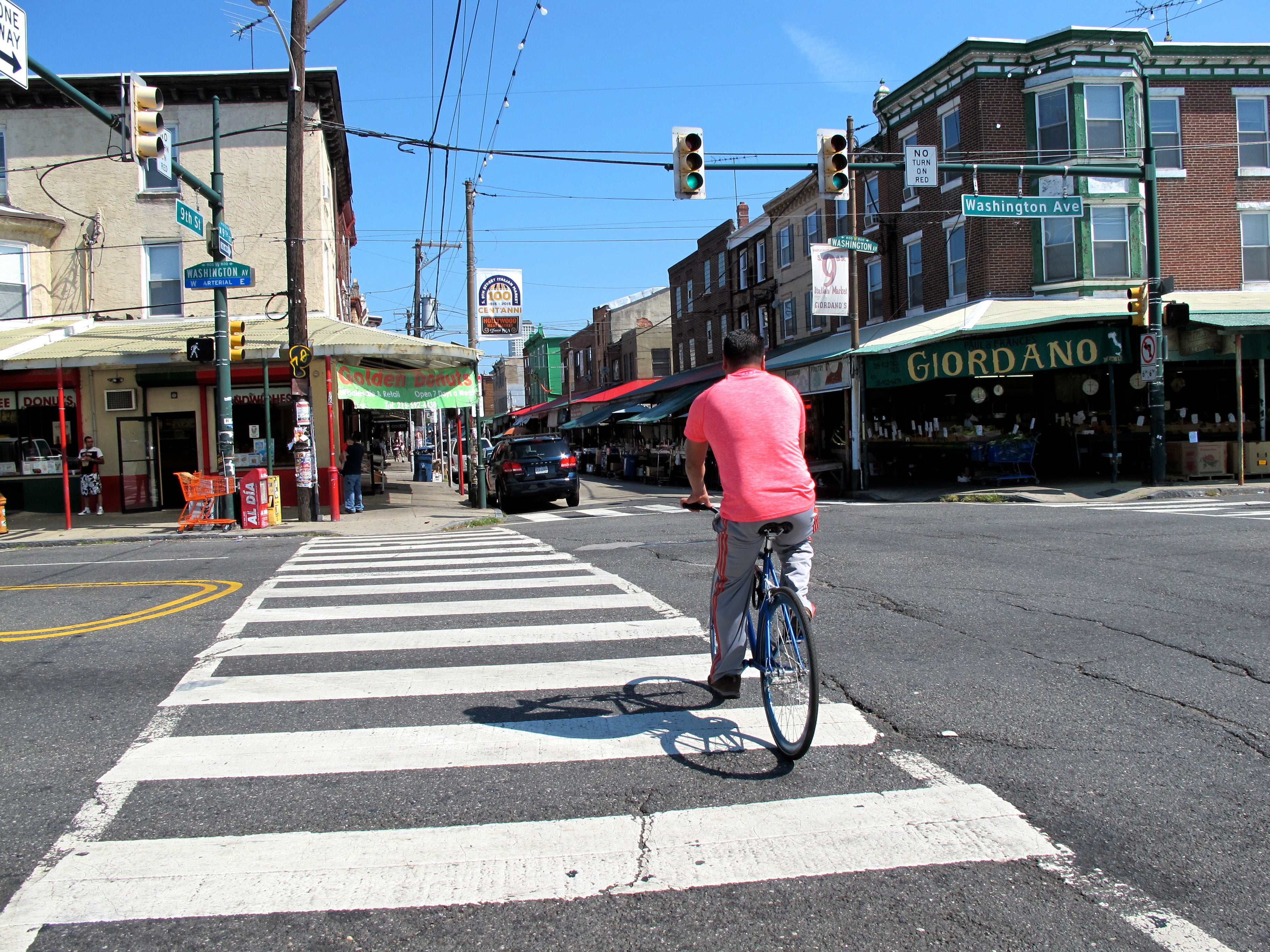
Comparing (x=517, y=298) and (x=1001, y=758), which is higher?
(x=517, y=298)

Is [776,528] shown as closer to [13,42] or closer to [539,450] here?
[13,42]

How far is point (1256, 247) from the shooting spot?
78.4ft

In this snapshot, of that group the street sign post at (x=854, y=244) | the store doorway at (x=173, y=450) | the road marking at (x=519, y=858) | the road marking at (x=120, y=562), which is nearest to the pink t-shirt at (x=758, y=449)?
the road marking at (x=519, y=858)

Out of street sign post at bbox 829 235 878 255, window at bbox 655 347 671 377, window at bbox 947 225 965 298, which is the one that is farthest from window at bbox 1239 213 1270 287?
window at bbox 655 347 671 377

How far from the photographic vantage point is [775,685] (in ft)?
13.8

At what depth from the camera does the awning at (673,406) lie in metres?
31.9

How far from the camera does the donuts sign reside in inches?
949

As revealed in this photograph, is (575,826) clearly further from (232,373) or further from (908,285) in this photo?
(908,285)

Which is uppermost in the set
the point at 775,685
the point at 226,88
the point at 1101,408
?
the point at 226,88

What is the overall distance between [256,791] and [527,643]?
263 cm

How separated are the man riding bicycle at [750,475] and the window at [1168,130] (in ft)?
79.3

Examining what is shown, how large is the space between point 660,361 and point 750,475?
5385 cm

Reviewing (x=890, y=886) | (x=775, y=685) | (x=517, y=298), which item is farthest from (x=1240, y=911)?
(x=517, y=298)

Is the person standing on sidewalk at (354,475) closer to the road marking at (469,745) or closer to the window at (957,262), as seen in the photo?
the window at (957,262)
